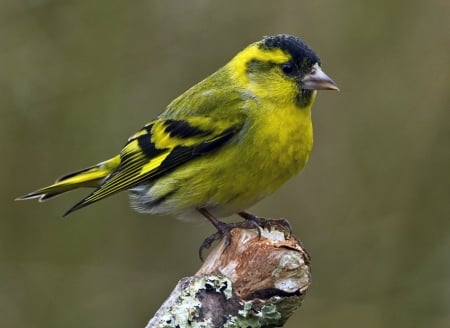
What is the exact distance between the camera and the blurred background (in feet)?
23.9

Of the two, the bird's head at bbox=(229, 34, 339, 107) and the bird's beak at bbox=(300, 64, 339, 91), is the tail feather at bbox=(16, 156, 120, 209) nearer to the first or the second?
the bird's head at bbox=(229, 34, 339, 107)

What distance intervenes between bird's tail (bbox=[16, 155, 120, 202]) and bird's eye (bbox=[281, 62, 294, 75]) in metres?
1.23

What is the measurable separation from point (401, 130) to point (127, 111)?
86.5 inches

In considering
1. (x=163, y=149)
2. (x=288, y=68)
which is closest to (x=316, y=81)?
(x=288, y=68)

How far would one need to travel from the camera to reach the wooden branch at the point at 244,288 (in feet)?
11.7

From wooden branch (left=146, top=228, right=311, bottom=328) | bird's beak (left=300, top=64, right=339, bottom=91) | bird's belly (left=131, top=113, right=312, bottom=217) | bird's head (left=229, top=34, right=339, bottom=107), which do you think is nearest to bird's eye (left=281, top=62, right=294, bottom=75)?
bird's head (left=229, top=34, right=339, bottom=107)

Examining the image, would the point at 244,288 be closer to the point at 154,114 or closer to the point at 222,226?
the point at 222,226

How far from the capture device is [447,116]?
23.5ft

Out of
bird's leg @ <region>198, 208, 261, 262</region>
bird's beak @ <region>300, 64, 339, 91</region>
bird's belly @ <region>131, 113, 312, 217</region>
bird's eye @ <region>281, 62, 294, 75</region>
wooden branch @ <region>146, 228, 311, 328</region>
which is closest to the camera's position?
wooden branch @ <region>146, 228, 311, 328</region>

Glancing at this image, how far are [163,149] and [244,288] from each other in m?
2.04

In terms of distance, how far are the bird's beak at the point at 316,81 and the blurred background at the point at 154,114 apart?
7.03 feet

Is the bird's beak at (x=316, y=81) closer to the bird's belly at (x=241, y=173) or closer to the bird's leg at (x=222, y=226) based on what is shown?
the bird's belly at (x=241, y=173)

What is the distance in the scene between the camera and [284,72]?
5.43 meters

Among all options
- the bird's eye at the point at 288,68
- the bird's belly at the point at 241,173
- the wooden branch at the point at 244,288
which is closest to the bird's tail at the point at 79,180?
the bird's belly at the point at 241,173
